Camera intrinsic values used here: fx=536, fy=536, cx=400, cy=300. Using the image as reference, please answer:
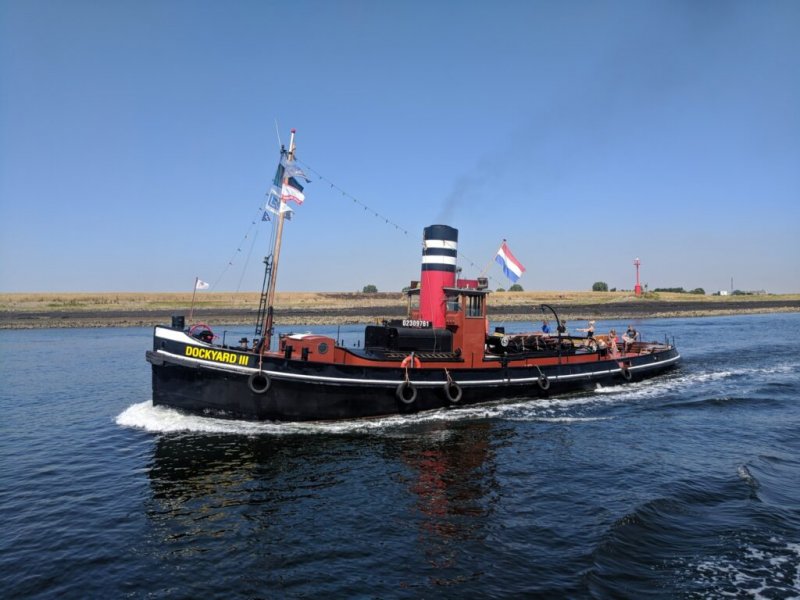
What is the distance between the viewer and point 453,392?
19.5 meters

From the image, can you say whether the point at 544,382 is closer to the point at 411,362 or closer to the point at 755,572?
the point at 411,362

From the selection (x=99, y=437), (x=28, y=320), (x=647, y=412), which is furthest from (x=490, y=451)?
(x=28, y=320)

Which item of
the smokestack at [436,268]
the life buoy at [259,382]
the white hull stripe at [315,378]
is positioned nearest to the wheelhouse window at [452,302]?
the smokestack at [436,268]

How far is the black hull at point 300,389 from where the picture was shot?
1675 cm

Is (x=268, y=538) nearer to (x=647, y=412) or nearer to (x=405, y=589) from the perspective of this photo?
(x=405, y=589)

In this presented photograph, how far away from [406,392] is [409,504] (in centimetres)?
720

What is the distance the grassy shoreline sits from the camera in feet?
244

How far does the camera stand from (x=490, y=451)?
49.7 ft

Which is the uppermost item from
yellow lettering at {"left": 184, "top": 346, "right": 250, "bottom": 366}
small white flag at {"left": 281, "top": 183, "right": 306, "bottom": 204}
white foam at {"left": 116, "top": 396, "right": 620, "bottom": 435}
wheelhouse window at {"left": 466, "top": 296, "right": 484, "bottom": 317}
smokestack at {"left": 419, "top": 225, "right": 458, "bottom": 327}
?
small white flag at {"left": 281, "top": 183, "right": 306, "bottom": 204}

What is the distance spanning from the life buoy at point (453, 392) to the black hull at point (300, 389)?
0.12 feet

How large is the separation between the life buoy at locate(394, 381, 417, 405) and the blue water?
38.3 inches

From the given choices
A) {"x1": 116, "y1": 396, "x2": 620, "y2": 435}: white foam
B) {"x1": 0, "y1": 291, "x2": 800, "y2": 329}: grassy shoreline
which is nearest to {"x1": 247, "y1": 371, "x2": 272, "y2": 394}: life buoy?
{"x1": 116, "y1": 396, "x2": 620, "y2": 435}: white foam

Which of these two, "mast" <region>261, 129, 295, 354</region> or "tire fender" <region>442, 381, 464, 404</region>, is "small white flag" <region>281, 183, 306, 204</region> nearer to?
"mast" <region>261, 129, 295, 354</region>

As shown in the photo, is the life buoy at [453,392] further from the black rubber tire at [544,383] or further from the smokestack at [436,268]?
the black rubber tire at [544,383]
